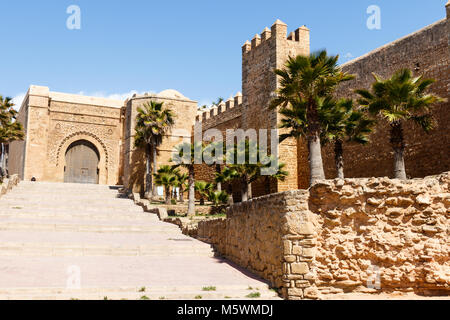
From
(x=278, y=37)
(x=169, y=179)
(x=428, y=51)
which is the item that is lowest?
(x=169, y=179)

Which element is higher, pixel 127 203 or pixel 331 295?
pixel 127 203

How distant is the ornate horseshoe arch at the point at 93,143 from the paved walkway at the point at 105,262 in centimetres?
1306

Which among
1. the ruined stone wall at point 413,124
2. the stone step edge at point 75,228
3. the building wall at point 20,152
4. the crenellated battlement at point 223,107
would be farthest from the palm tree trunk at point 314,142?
the building wall at point 20,152

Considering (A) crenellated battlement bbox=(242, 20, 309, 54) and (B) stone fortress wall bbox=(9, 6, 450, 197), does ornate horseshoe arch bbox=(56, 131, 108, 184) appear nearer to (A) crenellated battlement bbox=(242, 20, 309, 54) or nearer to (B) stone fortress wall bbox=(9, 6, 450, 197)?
(B) stone fortress wall bbox=(9, 6, 450, 197)

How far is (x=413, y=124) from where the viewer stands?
47.1 feet

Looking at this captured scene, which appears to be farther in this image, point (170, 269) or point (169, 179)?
point (169, 179)

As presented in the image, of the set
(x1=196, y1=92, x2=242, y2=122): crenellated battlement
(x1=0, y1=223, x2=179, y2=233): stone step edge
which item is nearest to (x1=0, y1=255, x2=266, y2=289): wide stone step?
(x1=0, y1=223, x2=179, y2=233): stone step edge

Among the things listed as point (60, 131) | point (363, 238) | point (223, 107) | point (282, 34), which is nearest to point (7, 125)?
point (60, 131)

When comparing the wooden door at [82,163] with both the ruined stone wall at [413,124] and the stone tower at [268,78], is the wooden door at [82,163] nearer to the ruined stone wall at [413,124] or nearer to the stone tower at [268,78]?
the stone tower at [268,78]

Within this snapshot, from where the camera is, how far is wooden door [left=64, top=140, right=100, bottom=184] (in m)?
27.4

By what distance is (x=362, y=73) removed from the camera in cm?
1611
